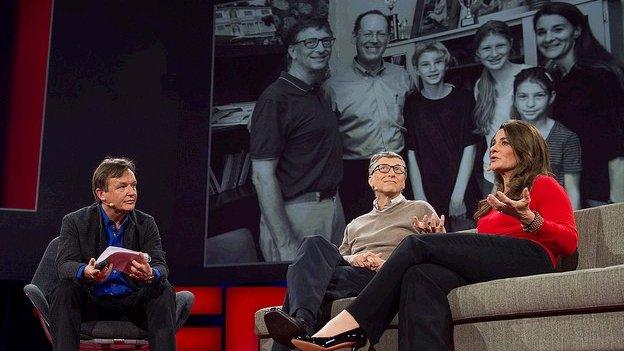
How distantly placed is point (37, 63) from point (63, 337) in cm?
330

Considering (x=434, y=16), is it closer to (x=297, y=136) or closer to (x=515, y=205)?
(x=297, y=136)

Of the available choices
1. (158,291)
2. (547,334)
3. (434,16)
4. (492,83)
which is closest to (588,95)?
(492,83)

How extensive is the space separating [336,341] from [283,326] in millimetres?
249

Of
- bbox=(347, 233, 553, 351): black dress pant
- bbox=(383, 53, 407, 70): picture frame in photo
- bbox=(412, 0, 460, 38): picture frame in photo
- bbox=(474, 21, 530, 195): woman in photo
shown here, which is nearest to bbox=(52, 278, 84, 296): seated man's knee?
bbox=(347, 233, 553, 351): black dress pant

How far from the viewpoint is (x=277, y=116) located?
17.5 ft

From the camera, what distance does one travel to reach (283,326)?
246 cm

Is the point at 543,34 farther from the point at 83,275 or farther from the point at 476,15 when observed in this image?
the point at 83,275

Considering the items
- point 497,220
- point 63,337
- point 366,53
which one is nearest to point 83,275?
point 63,337

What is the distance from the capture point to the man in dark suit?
2.78 m

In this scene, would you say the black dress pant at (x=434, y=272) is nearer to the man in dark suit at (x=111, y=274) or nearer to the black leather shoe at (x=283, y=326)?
the black leather shoe at (x=283, y=326)

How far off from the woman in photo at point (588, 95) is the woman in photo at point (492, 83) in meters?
0.23

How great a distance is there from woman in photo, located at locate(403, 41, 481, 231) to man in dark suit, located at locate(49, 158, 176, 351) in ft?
7.22

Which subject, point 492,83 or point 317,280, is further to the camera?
point 492,83

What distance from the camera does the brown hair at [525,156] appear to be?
257 centimetres
